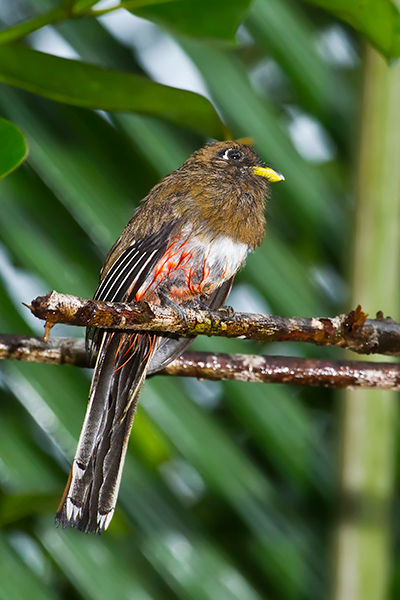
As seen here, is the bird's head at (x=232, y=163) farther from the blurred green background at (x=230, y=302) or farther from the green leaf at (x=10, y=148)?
the green leaf at (x=10, y=148)

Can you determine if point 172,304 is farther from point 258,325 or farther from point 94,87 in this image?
point 94,87

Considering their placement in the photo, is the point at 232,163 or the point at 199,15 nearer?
the point at 199,15

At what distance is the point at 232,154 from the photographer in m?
2.44

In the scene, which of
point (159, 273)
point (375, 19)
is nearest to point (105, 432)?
point (159, 273)

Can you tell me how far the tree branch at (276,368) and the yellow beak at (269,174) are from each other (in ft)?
2.21

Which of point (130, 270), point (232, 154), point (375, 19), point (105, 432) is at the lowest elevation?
point (105, 432)

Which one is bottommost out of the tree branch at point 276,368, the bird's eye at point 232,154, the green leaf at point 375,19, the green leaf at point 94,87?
the tree branch at point 276,368

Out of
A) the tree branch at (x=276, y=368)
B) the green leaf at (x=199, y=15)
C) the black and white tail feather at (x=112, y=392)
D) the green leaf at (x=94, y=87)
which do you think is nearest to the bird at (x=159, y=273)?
the black and white tail feather at (x=112, y=392)

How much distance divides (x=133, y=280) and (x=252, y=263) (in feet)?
1.80

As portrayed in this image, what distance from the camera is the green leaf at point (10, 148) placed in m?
1.34

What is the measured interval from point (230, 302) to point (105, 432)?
831 mm

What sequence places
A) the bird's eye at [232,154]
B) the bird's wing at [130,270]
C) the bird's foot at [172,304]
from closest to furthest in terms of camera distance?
the bird's foot at [172,304]
the bird's wing at [130,270]
the bird's eye at [232,154]

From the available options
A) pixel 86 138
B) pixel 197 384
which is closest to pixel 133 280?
pixel 197 384

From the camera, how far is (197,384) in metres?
2.36
